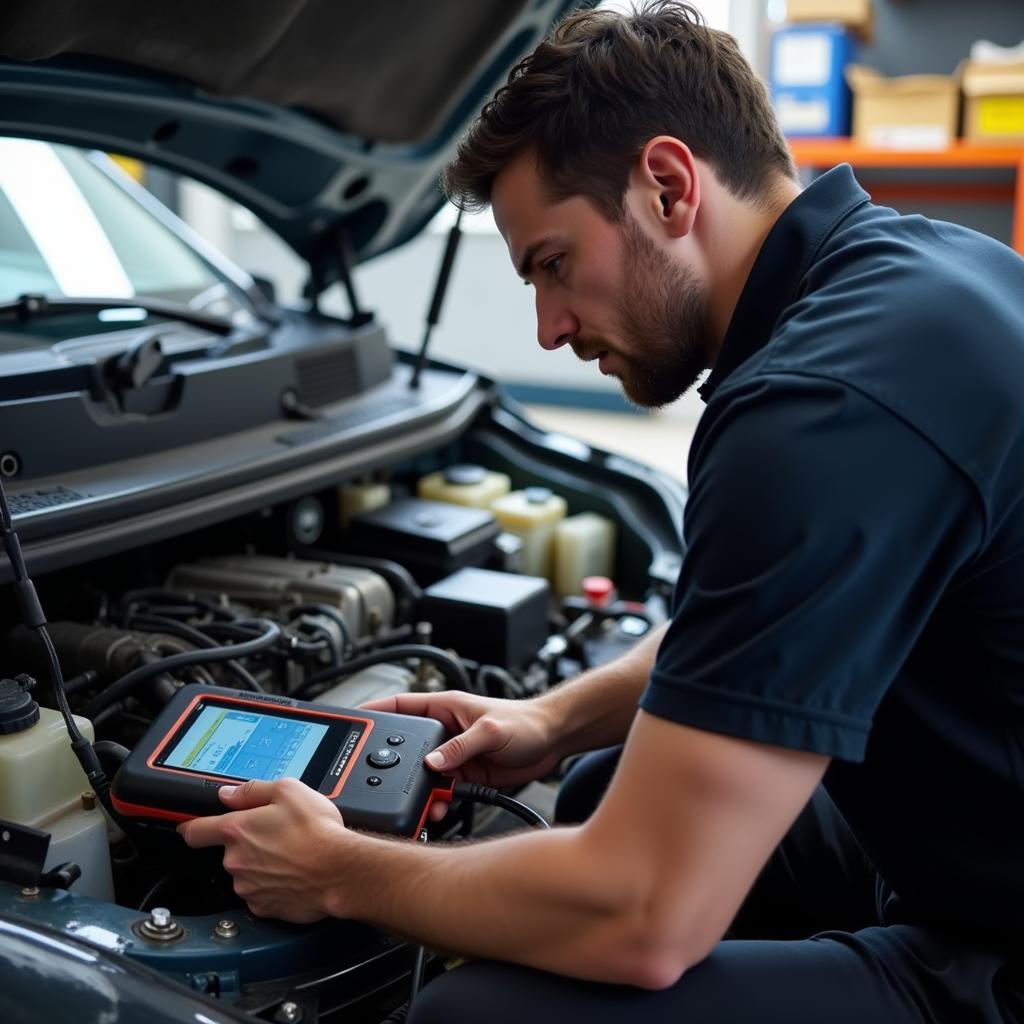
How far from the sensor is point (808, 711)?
2.76 feet

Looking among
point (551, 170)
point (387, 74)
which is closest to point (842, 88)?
point (387, 74)

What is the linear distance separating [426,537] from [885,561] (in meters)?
1.09

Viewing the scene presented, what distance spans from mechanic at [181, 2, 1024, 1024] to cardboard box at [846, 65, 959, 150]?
3.40 metres

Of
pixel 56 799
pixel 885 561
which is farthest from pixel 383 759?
pixel 885 561

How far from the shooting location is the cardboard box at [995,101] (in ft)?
13.2

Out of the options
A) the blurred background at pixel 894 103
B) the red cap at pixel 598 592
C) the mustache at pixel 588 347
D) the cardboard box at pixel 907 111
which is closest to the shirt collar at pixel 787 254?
the mustache at pixel 588 347

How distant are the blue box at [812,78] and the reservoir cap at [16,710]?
12.8 feet

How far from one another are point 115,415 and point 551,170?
0.75m

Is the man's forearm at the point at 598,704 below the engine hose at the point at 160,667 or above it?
below

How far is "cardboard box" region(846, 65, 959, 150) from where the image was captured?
13.9ft

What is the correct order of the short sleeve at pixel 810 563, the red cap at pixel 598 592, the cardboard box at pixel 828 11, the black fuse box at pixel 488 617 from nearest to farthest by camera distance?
the short sleeve at pixel 810 563 < the black fuse box at pixel 488 617 < the red cap at pixel 598 592 < the cardboard box at pixel 828 11

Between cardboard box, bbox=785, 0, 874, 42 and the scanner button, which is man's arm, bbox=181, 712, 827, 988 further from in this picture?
cardboard box, bbox=785, 0, 874, 42

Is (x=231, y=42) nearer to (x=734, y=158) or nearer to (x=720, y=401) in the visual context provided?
(x=734, y=158)

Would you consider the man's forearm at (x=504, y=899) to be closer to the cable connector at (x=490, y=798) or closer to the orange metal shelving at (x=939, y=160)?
the cable connector at (x=490, y=798)
